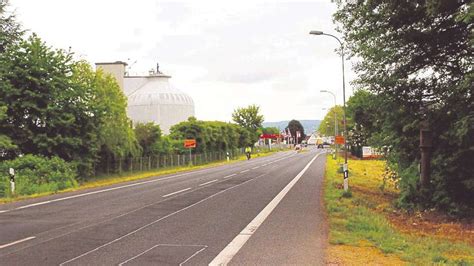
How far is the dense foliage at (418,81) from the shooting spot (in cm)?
1404

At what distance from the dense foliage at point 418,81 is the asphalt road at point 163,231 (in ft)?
11.8

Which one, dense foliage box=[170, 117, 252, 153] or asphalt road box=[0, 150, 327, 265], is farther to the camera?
dense foliage box=[170, 117, 252, 153]

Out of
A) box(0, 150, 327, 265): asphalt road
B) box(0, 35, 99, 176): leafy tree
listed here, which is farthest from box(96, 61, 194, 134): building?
box(0, 150, 327, 265): asphalt road

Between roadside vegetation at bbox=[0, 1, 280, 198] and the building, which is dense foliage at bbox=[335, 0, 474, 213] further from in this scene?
the building

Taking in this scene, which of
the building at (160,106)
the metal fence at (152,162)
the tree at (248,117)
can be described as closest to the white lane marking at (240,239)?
the metal fence at (152,162)

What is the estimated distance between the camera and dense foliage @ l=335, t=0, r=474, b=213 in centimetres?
1404

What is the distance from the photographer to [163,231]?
10.3m

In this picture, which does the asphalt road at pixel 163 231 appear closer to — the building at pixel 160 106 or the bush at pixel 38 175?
the bush at pixel 38 175

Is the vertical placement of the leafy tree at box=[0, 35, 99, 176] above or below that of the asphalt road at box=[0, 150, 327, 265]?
above

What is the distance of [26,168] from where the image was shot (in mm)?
23469

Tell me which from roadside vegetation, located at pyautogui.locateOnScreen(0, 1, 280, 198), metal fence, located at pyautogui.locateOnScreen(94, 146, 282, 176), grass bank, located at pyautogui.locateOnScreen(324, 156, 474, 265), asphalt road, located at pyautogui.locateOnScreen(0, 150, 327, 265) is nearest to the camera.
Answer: asphalt road, located at pyautogui.locateOnScreen(0, 150, 327, 265)

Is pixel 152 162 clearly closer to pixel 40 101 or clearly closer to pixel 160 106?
pixel 40 101

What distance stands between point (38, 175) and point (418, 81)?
17017 mm

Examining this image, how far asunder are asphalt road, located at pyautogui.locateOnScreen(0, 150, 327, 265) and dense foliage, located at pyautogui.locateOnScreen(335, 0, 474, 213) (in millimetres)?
3585
